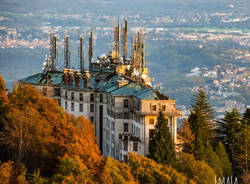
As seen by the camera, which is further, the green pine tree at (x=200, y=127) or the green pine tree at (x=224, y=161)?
the green pine tree at (x=200, y=127)

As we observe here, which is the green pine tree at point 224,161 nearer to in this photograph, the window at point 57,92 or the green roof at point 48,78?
the window at point 57,92

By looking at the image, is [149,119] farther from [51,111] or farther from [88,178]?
[88,178]

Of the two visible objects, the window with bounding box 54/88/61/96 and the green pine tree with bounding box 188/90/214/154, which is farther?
the window with bounding box 54/88/61/96

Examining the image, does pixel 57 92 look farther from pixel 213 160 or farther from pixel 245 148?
pixel 213 160

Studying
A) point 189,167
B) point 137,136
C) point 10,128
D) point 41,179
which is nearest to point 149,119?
point 137,136

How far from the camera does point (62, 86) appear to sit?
377ft

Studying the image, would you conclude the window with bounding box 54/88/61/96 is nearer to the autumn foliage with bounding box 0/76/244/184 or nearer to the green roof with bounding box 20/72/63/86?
the green roof with bounding box 20/72/63/86

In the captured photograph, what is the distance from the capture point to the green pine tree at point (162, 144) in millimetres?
85250

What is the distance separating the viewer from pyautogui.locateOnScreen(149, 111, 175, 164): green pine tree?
8525 centimetres

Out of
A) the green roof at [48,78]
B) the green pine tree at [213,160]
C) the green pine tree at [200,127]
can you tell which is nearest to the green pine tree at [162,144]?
the green pine tree at [200,127]

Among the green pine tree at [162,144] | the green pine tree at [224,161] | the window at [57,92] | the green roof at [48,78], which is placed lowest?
the green pine tree at [224,161]

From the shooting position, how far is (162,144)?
3403 inches

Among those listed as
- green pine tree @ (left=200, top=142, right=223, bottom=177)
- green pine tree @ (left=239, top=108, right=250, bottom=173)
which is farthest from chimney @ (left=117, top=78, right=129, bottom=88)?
green pine tree @ (left=200, top=142, right=223, bottom=177)

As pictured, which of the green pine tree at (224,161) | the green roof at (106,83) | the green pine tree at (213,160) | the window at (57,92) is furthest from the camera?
the window at (57,92)
